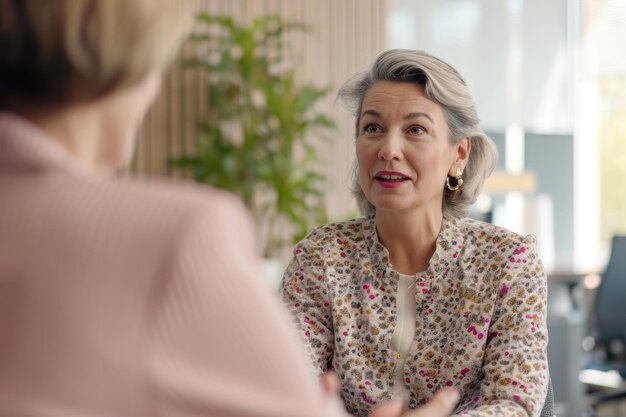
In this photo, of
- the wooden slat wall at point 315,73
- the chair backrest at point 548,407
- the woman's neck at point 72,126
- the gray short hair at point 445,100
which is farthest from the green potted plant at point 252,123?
the woman's neck at point 72,126

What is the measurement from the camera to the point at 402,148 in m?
1.93

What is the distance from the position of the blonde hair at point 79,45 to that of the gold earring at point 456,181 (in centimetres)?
138

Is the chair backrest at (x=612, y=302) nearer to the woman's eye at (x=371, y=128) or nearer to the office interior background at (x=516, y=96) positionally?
the office interior background at (x=516, y=96)

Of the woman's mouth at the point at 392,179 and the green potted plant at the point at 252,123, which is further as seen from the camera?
the green potted plant at the point at 252,123

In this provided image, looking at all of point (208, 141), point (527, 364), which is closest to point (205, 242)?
point (527, 364)

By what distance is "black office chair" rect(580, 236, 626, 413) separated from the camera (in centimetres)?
444

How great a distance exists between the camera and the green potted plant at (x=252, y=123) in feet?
16.5

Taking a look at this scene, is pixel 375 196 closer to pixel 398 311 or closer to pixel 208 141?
pixel 398 311

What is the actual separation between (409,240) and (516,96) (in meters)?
4.93

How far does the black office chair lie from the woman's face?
2.80 m

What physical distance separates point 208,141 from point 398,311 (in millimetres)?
3484

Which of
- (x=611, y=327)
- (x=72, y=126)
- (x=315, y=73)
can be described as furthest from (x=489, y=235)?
(x=315, y=73)

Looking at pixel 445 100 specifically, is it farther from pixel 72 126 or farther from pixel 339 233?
pixel 72 126

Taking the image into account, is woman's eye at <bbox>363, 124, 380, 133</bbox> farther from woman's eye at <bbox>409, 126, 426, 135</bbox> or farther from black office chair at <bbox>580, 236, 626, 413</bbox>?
black office chair at <bbox>580, 236, 626, 413</bbox>
